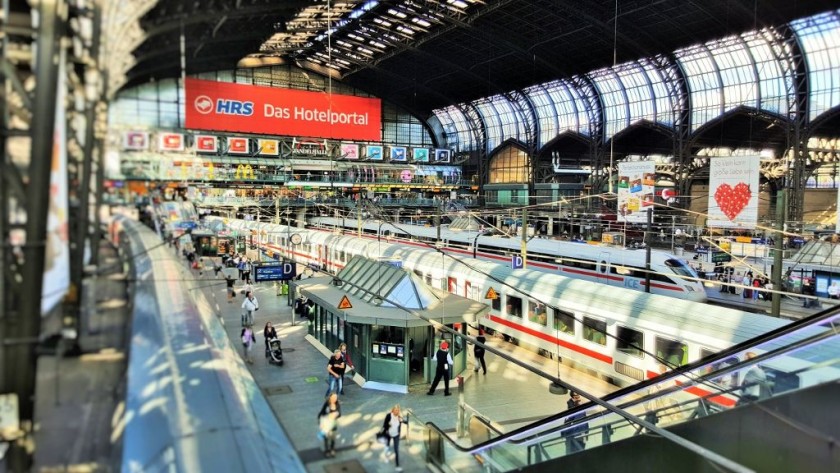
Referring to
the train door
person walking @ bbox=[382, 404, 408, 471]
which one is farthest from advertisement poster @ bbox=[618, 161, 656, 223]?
person walking @ bbox=[382, 404, 408, 471]

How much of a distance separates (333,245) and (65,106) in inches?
761

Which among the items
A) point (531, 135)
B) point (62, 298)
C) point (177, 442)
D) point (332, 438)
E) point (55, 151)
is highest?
point (531, 135)

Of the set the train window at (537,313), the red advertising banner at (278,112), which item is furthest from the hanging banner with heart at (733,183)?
the train window at (537,313)

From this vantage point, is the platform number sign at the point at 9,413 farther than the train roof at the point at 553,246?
No

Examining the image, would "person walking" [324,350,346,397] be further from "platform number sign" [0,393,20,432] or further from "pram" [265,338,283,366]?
"platform number sign" [0,393,20,432]

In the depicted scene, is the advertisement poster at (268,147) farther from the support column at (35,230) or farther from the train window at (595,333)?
the train window at (595,333)

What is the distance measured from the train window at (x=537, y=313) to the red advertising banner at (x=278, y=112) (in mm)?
9968

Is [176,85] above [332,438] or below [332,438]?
above

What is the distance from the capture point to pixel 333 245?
20.5 metres

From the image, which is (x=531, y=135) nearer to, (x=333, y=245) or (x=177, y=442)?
(x=333, y=245)

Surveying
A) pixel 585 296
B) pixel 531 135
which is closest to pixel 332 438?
pixel 585 296

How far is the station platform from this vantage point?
7.45 meters

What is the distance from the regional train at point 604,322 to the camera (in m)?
8.12

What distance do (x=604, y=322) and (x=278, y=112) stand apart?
9.55m
